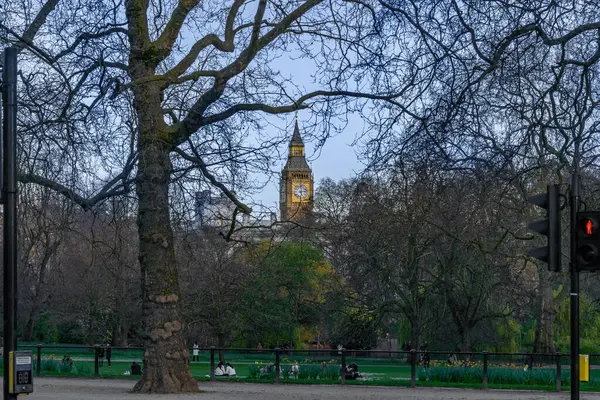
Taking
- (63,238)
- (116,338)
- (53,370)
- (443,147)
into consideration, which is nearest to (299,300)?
(116,338)

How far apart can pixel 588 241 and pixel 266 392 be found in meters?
11.5

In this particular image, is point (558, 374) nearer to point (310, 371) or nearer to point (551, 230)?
point (310, 371)

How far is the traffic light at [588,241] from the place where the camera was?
1145cm

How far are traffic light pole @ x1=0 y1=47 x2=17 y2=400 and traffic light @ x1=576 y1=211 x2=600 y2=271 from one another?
646 centimetres

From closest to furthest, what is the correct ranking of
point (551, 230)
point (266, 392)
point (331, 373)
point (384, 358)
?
1. point (551, 230)
2. point (266, 392)
3. point (331, 373)
4. point (384, 358)

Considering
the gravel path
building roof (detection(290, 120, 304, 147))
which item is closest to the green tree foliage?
the gravel path

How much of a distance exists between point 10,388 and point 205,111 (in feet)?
33.1

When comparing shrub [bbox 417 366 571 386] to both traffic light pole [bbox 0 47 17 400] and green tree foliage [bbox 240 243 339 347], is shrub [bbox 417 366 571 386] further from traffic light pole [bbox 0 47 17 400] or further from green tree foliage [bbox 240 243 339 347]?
green tree foliage [bbox 240 243 339 347]

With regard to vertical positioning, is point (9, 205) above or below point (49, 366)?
above

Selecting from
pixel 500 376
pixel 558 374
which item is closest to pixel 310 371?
pixel 500 376

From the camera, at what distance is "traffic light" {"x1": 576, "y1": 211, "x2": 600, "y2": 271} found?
11445 millimetres

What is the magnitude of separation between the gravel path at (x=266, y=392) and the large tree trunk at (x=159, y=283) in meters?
0.61

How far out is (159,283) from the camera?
760 inches

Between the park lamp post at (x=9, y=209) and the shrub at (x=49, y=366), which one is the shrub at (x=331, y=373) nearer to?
the shrub at (x=49, y=366)
